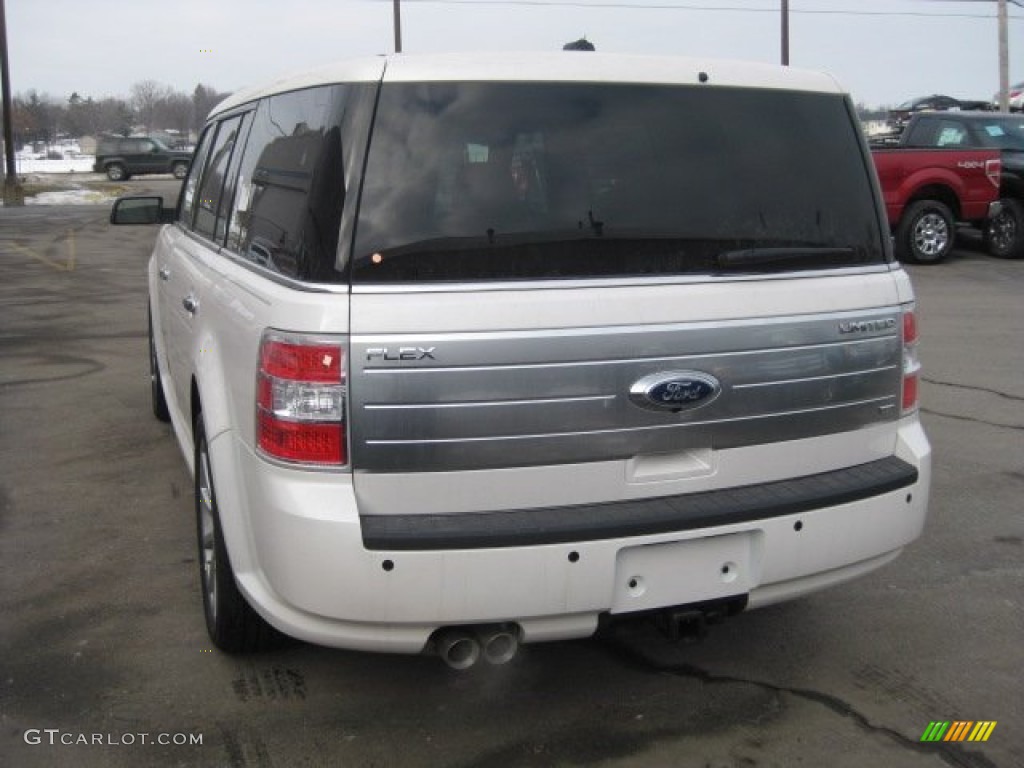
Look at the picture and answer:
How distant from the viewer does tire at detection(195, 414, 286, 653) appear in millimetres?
3416

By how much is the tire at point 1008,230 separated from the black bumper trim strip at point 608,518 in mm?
13731

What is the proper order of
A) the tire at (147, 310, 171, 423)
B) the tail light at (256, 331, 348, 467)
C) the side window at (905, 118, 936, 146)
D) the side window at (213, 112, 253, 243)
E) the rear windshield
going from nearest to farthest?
the tail light at (256, 331, 348, 467), the rear windshield, the side window at (213, 112, 253, 243), the tire at (147, 310, 171, 423), the side window at (905, 118, 936, 146)

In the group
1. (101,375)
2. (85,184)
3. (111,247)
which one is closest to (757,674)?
(101,375)

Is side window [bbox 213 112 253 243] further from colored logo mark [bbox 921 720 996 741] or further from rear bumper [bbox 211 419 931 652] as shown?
colored logo mark [bbox 921 720 996 741]

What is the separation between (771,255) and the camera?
3117mm

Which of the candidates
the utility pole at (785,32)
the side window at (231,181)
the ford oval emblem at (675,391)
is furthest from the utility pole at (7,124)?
the ford oval emblem at (675,391)

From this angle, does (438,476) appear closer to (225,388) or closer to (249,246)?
(225,388)

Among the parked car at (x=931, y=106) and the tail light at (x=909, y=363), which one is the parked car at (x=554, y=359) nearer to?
the tail light at (x=909, y=363)

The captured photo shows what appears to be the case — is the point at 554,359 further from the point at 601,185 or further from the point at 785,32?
the point at 785,32

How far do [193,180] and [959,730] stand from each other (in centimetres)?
417

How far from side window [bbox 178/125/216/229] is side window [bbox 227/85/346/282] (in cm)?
138

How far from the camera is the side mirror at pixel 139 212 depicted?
600cm

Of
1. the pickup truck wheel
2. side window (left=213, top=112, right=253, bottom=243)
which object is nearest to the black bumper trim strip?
side window (left=213, top=112, right=253, bottom=243)

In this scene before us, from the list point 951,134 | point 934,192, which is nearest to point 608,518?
point 934,192
